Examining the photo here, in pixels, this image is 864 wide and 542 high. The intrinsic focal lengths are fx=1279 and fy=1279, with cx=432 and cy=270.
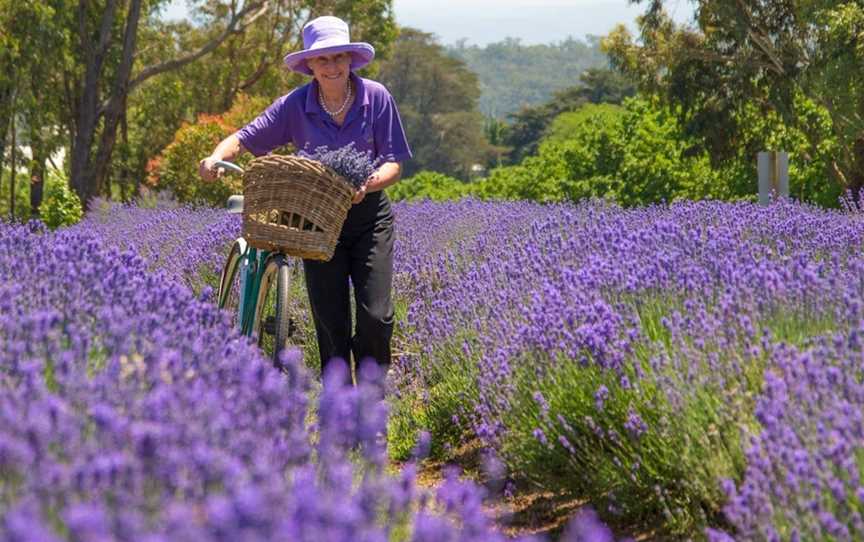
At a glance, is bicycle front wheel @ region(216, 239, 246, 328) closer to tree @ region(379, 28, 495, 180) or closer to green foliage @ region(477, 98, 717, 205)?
green foliage @ region(477, 98, 717, 205)

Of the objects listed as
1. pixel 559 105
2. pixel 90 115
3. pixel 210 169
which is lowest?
pixel 210 169

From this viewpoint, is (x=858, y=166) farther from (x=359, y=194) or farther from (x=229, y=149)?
(x=359, y=194)

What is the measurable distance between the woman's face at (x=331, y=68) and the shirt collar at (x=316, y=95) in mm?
72

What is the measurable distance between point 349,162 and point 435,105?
3826 inches

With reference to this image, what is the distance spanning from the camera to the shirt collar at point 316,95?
4.93 meters

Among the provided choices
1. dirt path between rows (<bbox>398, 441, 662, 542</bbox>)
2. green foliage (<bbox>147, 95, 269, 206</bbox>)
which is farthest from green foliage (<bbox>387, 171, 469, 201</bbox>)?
dirt path between rows (<bbox>398, 441, 662, 542</bbox>)

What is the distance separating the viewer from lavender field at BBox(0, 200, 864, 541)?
6.48ft

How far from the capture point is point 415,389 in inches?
221

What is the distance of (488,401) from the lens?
433cm

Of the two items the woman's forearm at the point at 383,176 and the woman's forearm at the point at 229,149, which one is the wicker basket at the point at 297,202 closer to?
the woman's forearm at the point at 383,176

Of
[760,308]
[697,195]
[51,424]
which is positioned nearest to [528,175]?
[697,195]

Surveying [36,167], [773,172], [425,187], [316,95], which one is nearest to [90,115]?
[36,167]

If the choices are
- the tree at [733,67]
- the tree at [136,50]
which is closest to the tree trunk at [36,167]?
the tree at [136,50]

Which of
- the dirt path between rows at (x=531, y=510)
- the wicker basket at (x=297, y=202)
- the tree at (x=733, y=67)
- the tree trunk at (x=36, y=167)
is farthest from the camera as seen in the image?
the tree trunk at (x=36, y=167)
